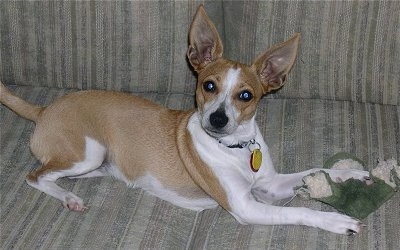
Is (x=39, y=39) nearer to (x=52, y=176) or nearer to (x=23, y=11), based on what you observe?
(x=23, y=11)

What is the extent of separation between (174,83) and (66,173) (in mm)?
878

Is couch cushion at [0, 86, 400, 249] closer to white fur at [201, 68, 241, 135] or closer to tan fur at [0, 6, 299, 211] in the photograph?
tan fur at [0, 6, 299, 211]

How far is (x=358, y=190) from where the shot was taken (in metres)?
2.84

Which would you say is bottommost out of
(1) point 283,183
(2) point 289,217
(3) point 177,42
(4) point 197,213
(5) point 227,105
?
(4) point 197,213

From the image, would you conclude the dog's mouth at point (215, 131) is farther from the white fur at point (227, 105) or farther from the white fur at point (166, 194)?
the white fur at point (166, 194)

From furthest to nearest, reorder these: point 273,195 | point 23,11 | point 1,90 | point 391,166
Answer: point 23,11 < point 1,90 < point 273,195 < point 391,166

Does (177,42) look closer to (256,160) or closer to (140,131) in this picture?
(140,131)

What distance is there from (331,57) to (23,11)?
5.70 feet

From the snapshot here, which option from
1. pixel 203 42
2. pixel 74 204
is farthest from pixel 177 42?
pixel 74 204

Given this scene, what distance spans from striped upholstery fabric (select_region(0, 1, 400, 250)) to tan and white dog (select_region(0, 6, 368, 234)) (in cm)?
9

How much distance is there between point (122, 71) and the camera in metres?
3.70

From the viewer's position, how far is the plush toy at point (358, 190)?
2.78 m

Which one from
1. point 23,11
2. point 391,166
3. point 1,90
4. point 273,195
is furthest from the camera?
point 23,11

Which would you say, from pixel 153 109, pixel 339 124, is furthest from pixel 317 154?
pixel 153 109
